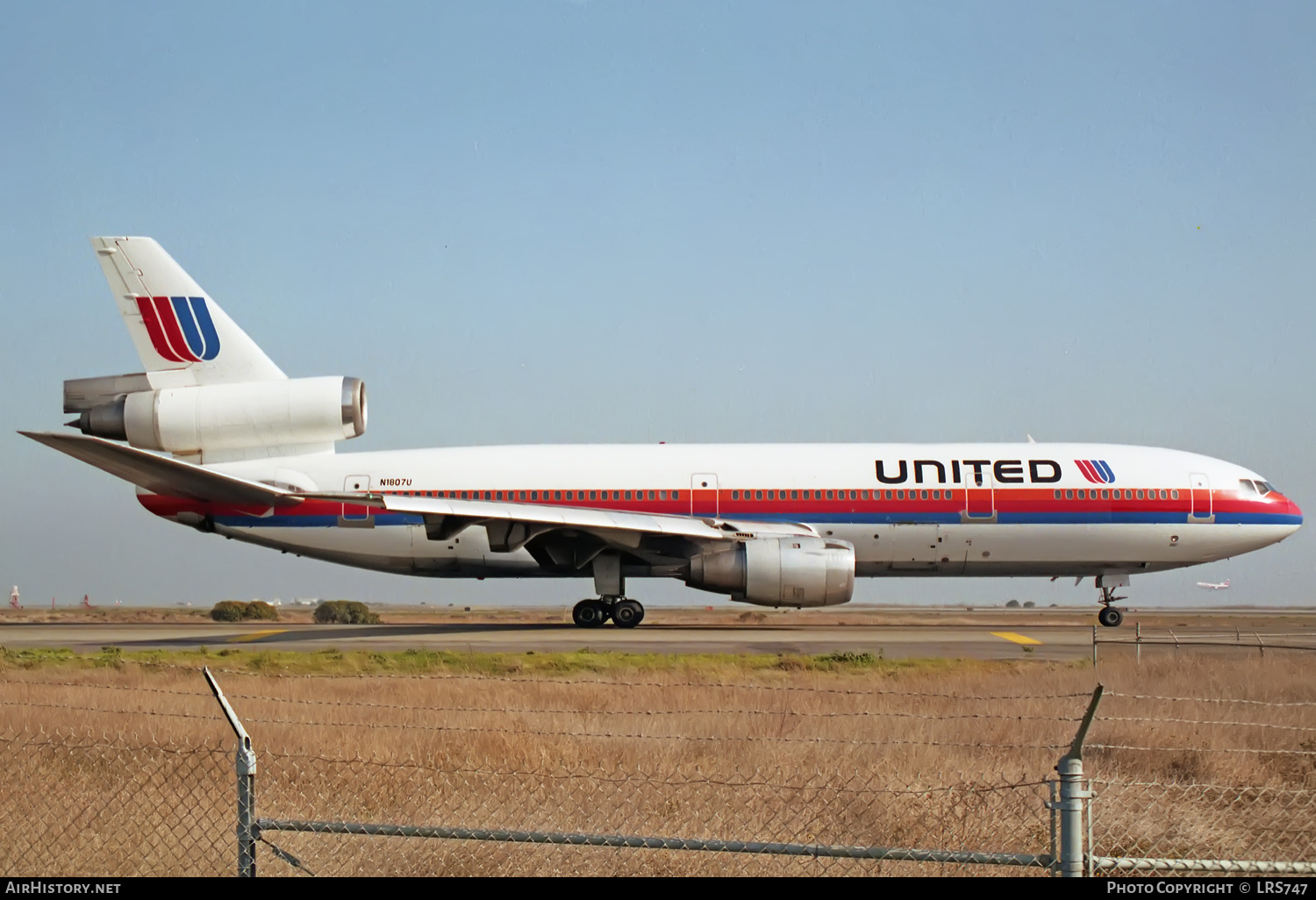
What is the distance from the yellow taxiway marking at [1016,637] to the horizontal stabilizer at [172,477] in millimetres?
14010

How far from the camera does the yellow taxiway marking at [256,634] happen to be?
25.2 meters

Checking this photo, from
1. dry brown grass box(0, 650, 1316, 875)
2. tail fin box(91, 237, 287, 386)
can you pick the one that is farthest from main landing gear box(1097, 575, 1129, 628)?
tail fin box(91, 237, 287, 386)

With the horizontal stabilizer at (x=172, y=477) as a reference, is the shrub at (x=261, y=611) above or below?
below

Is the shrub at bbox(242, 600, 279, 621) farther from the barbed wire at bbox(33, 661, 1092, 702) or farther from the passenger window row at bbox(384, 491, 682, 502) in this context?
the barbed wire at bbox(33, 661, 1092, 702)

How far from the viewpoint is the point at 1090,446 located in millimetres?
28578

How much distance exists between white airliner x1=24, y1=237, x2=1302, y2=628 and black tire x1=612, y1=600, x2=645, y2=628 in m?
0.06

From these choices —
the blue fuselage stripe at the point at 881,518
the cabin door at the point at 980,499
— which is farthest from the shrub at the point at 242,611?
the cabin door at the point at 980,499

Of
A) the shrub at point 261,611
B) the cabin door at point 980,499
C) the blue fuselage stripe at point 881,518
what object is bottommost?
the shrub at point 261,611

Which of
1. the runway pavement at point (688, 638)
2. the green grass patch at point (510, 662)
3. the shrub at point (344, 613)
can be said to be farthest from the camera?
the shrub at point (344, 613)

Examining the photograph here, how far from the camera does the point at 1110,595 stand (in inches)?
1136

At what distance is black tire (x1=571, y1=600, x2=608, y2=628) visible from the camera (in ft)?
88.9

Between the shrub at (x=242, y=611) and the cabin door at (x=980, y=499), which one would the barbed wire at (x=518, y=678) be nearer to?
the cabin door at (x=980, y=499)

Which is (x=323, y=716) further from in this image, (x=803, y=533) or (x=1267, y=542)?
(x=1267, y=542)

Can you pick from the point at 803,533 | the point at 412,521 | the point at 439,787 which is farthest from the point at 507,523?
the point at 439,787
